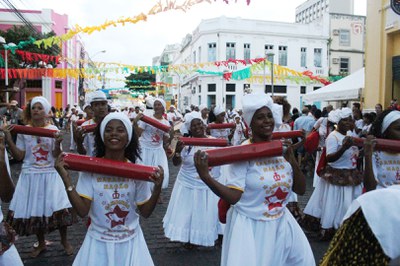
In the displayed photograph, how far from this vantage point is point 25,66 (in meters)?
27.2

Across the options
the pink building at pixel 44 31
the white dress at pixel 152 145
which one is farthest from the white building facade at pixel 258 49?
the white dress at pixel 152 145

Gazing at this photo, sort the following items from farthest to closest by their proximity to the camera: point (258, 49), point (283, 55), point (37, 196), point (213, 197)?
point (283, 55) < point (258, 49) < point (213, 197) < point (37, 196)

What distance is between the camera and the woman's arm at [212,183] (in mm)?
2844

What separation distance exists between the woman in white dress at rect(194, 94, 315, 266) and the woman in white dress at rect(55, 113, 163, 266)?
63cm

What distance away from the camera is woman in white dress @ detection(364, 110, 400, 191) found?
13.0 ft

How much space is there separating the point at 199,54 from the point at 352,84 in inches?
1209

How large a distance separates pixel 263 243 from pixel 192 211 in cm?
267

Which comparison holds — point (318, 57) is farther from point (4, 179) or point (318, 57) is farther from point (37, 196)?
point (4, 179)

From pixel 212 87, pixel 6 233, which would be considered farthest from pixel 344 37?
pixel 6 233

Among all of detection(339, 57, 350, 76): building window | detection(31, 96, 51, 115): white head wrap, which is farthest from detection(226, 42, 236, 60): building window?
detection(31, 96, 51, 115): white head wrap

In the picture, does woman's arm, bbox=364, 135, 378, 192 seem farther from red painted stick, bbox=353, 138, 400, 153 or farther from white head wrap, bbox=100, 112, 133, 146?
white head wrap, bbox=100, 112, 133, 146

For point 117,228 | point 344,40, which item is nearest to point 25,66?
point 117,228

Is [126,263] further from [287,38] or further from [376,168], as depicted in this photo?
[287,38]

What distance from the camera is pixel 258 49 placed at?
41094mm
